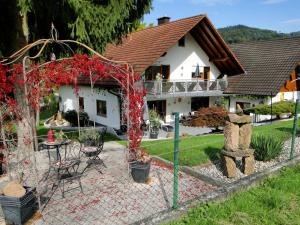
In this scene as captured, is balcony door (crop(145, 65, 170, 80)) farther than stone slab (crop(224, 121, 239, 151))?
Yes

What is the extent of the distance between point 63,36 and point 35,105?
4.71 m

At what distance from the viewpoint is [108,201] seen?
627 cm

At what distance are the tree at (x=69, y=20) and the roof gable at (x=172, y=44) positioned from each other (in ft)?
22.7

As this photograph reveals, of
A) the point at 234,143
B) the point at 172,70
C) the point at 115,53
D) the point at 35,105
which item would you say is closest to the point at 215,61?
the point at 172,70

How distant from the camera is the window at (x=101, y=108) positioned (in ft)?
65.2

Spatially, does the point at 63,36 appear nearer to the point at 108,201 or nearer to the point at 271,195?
the point at 108,201

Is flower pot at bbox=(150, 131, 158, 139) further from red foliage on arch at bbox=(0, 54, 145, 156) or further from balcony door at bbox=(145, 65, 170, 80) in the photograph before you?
red foliage on arch at bbox=(0, 54, 145, 156)

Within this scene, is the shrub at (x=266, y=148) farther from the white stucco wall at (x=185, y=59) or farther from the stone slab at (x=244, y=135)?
the white stucco wall at (x=185, y=59)

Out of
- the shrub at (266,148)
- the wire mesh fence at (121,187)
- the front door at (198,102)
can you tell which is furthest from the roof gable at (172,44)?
the shrub at (266,148)

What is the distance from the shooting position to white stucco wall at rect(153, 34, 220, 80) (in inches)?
811

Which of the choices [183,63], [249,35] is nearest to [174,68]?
[183,63]

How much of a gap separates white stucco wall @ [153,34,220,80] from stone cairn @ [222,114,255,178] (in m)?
13.3

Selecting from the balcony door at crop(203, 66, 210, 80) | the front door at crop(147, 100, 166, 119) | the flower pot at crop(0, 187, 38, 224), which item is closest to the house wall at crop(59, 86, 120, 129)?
the front door at crop(147, 100, 166, 119)

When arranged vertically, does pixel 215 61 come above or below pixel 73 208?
above
